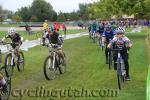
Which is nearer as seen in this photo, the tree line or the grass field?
the grass field

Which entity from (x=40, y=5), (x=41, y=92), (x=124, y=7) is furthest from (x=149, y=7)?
(x=40, y=5)

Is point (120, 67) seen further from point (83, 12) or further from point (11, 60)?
point (83, 12)

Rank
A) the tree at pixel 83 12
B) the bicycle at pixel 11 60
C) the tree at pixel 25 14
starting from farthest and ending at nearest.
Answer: the tree at pixel 83 12 → the tree at pixel 25 14 → the bicycle at pixel 11 60

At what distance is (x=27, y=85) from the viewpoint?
49.3 ft

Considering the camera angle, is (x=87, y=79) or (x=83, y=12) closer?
(x=87, y=79)

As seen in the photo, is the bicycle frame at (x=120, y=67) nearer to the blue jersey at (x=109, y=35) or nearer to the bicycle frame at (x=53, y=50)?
the bicycle frame at (x=53, y=50)

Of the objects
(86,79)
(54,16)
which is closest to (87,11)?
(54,16)

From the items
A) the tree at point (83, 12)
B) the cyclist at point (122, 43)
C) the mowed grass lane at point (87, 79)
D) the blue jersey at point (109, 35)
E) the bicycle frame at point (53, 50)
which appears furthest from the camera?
the tree at point (83, 12)

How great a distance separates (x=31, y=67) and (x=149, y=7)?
3335 centimetres

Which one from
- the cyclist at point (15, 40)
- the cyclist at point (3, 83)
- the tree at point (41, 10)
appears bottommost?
the tree at point (41, 10)

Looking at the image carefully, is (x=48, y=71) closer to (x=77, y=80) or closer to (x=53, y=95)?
(x=77, y=80)

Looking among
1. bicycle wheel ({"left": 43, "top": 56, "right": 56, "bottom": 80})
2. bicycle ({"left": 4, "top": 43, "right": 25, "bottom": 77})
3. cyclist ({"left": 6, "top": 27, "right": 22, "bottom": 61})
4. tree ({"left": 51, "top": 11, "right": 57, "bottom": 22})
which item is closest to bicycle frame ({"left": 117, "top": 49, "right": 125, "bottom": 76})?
bicycle wheel ({"left": 43, "top": 56, "right": 56, "bottom": 80})

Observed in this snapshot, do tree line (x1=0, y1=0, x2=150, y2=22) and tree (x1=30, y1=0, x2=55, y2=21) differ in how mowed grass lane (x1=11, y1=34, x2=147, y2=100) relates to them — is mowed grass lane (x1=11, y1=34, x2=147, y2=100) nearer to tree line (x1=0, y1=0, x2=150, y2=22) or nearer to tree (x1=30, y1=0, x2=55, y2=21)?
tree line (x1=0, y1=0, x2=150, y2=22)

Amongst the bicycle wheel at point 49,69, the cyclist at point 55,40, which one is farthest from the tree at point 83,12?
the bicycle wheel at point 49,69
